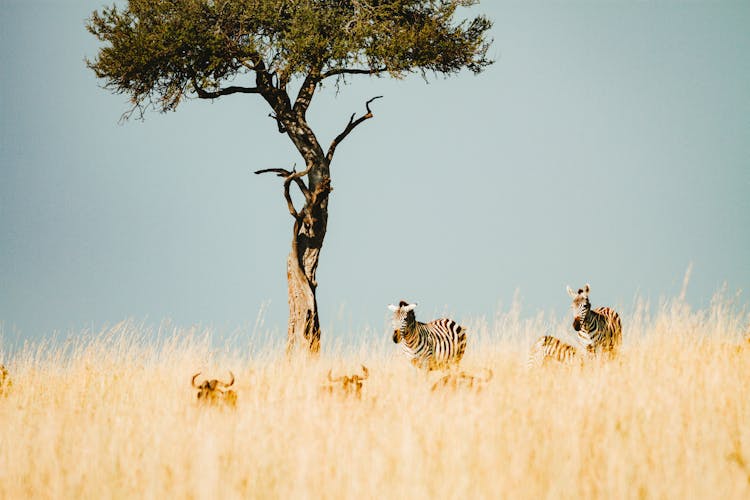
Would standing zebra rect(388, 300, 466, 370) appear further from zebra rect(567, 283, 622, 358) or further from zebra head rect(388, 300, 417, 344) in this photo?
zebra rect(567, 283, 622, 358)

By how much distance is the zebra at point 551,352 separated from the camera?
1090 centimetres

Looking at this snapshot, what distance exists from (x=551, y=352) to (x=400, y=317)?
8.14 ft

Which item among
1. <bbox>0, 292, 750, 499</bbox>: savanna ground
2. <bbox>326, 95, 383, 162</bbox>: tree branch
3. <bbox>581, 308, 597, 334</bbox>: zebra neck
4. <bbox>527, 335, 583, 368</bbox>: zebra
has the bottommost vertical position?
<bbox>0, 292, 750, 499</bbox>: savanna ground

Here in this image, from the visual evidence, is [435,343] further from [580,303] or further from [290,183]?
[290,183]

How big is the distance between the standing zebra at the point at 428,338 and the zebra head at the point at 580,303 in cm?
218

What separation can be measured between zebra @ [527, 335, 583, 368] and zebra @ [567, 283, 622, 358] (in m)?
0.60

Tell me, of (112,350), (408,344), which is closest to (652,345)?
(408,344)

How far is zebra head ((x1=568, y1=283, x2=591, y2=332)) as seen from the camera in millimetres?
11453

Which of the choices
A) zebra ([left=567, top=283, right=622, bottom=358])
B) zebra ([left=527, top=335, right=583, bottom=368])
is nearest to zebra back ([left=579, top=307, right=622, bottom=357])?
zebra ([left=567, top=283, right=622, bottom=358])

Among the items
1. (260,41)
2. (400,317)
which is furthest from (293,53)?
(400,317)

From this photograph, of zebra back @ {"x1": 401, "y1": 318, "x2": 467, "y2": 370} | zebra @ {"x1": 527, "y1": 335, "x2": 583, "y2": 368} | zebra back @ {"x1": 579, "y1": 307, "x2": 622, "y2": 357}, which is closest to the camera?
zebra @ {"x1": 527, "y1": 335, "x2": 583, "y2": 368}

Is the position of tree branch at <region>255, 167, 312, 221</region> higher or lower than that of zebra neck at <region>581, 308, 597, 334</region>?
higher

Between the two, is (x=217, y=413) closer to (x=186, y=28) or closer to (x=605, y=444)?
Result: (x=605, y=444)

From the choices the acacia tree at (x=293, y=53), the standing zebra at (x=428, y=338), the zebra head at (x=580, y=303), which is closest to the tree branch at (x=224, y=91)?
the acacia tree at (x=293, y=53)
